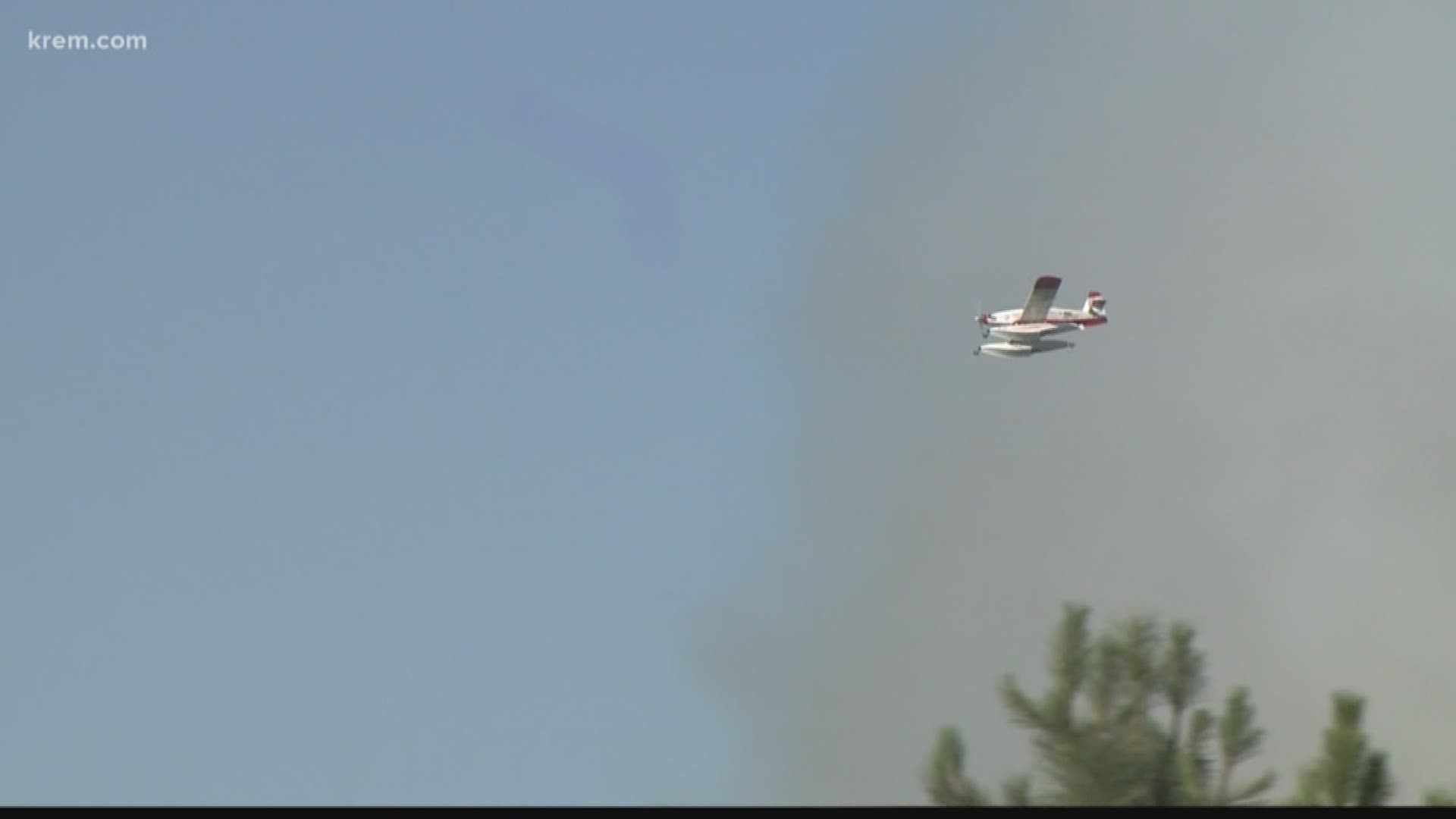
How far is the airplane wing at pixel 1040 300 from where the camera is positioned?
210ft

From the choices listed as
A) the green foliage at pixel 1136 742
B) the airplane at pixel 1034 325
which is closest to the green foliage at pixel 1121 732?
the green foliage at pixel 1136 742

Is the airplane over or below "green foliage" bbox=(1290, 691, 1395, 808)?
over

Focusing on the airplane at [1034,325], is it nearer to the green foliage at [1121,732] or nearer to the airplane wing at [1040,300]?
the airplane wing at [1040,300]

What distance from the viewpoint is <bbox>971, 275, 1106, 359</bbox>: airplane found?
64062 millimetres

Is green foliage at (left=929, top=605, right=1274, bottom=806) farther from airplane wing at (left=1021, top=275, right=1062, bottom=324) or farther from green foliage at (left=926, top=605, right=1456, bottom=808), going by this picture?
airplane wing at (left=1021, top=275, right=1062, bottom=324)

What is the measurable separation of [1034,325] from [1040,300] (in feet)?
2.33

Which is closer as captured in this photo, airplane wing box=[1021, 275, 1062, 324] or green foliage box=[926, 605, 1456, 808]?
green foliage box=[926, 605, 1456, 808]

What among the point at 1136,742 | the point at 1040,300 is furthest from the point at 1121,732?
the point at 1040,300

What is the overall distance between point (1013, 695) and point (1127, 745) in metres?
2.33

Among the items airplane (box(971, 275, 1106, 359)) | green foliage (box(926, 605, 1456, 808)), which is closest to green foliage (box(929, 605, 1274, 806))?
green foliage (box(926, 605, 1456, 808))
